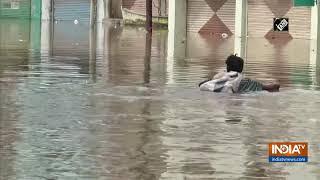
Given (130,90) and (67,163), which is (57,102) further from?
(67,163)

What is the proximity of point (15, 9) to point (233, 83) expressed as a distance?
42289 mm

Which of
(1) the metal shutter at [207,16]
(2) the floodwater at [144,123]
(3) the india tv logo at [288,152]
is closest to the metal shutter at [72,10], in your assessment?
(1) the metal shutter at [207,16]

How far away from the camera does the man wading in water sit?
42.4ft

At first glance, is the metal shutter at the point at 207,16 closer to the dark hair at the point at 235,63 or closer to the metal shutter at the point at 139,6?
the metal shutter at the point at 139,6

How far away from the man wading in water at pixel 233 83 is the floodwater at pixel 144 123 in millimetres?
209

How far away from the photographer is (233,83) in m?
12.9

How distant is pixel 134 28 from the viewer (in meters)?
43.7

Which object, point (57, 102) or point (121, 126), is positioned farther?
point (57, 102)

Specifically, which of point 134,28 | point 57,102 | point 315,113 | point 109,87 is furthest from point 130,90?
point 134,28

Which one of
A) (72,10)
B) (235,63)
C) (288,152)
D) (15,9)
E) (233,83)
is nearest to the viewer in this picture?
(288,152)

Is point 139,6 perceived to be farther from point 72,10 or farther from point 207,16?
point 72,10

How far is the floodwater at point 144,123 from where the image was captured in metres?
7.09

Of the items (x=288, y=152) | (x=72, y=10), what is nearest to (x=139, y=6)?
(x=72, y=10)

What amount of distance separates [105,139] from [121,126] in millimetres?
904
